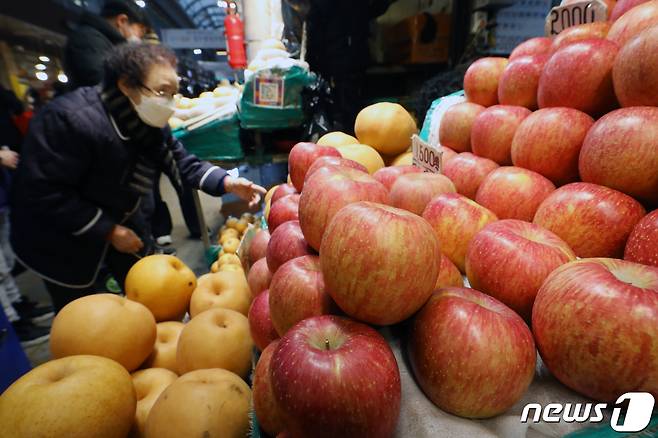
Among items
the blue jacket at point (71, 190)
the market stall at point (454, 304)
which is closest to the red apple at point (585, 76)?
the market stall at point (454, 304)

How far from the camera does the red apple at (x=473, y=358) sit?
1.79 feet

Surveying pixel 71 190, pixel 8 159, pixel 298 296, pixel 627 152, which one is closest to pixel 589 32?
pixel 627 152

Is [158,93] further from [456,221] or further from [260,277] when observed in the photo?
[456,221]

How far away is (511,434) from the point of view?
0.56 metres

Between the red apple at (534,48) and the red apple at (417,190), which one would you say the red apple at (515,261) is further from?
the red apple at (534,48)

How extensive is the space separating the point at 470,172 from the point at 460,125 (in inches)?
13.0

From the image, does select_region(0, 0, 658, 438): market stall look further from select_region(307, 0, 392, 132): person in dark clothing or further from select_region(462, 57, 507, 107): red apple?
Result: select_region(307, 0, 392, 132): person in dark clothing

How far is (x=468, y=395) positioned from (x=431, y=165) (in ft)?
2.57

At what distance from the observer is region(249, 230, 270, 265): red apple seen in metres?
1.22

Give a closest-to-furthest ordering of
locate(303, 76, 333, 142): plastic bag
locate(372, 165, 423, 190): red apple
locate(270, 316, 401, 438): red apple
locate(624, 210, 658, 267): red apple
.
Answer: locate(270, 316, 401, 438): red apple < locate(624, 210, 658, 267): red apple < locate(372, 165, 423, 190): red apple < locate(303, 76, 333, 142): plastic bag

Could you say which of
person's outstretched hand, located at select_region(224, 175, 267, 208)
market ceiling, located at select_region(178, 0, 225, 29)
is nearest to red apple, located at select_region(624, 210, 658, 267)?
person's outstretched hand, located at select_region(224, 175, 267, 208)

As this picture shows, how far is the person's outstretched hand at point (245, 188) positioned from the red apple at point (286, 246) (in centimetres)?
128

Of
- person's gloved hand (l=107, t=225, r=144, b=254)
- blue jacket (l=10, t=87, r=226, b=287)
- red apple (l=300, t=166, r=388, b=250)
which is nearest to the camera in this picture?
red apple (l=300, t=166, r=388, b=250)

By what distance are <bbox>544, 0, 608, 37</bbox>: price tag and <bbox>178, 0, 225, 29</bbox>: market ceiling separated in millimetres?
17184
